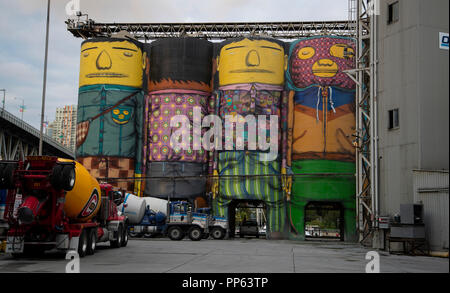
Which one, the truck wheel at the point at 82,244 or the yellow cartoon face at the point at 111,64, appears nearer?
the truck wheel at the point at 82,244

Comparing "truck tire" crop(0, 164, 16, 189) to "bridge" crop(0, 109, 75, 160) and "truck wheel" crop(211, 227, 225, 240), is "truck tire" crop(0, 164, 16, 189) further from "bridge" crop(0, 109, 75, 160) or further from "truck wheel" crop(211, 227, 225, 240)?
"bridge" crop(0, 109, 75, 160)

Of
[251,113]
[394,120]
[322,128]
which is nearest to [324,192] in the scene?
[322,128]

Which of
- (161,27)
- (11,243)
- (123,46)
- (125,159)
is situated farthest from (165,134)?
(11,243)

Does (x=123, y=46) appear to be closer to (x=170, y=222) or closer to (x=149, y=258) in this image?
(x=170, y=222)

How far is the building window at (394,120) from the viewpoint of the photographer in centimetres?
3098

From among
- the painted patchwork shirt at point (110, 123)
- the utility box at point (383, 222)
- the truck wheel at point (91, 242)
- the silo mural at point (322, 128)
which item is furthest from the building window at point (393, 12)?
the painted patchwork shirt at point (110, 123)

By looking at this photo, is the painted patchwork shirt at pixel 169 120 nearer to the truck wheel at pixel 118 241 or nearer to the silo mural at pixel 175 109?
the silo mural at pixel 175 109

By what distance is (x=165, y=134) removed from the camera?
50.2m

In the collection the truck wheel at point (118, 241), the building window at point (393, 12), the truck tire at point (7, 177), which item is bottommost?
the truck wheel at point (118, 241)

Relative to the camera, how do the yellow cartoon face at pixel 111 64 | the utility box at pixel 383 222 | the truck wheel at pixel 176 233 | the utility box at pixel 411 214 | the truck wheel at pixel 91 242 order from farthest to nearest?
1. the yellow cartoon face at pixel 111 64
2. the truck wheel at pixel 176 233
3. the utility box at pixel 383 222
4. the utility box at pixel 411 214
5. the truck wheel at pixel 91 242

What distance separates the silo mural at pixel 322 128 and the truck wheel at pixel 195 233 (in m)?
11.2

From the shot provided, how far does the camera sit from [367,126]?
122 ft

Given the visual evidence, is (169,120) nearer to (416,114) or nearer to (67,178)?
(416,114)

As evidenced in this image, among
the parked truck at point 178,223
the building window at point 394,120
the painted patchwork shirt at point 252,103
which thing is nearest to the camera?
the building window at point 394,120
